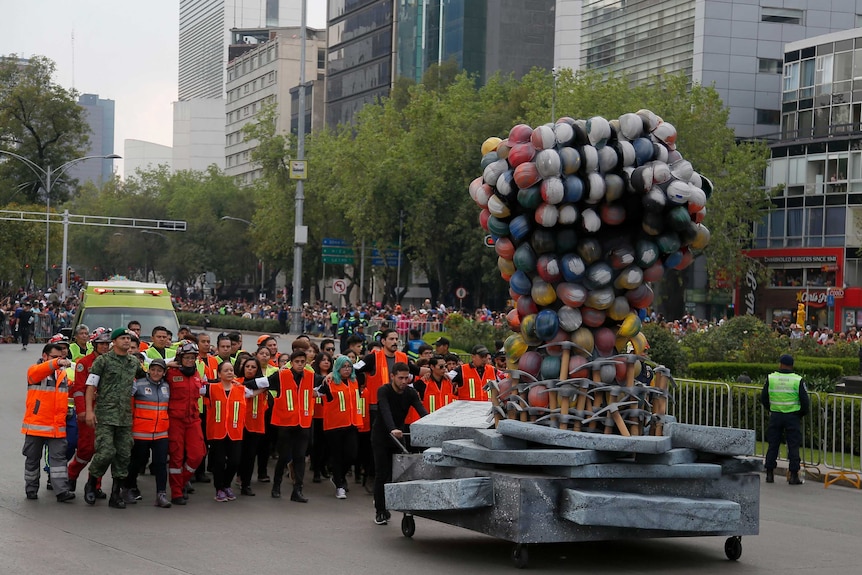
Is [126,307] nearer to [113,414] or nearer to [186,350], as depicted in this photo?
[186,350]

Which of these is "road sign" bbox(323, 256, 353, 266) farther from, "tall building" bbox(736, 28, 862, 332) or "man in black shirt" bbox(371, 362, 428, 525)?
"man in black shirt" bbox(371, 362, 428, 525)

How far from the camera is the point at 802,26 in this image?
213ft

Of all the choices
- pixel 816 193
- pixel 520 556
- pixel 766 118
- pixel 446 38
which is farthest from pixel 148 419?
pixel 446 38

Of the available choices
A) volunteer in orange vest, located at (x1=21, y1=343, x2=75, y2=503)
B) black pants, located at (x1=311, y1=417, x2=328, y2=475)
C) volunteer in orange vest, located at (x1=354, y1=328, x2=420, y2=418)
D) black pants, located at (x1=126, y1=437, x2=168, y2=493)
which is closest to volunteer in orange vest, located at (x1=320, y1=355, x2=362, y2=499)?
volunteer in orange vest, located at (x1=354, y1=328, x2=420, y2=418)

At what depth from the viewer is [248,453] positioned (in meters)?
13.6

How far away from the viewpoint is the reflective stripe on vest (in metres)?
15.7

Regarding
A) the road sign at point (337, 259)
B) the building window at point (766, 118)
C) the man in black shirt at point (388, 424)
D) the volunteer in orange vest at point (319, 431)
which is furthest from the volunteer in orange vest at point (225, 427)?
the building window at point (766, 118)

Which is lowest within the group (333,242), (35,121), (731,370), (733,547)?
(733,547)

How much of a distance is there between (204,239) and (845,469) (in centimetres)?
7433

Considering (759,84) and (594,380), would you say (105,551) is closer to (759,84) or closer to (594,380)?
(594,380)

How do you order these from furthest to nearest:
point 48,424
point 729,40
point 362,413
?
point 729,40 → point 362,413 → point 48,424

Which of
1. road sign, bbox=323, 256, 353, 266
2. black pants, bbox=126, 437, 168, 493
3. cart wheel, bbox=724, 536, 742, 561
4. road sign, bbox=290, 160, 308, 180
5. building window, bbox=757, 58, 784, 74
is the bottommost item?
cart wheel, bbox=724, 536, 742, 561

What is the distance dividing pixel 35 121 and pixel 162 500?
224 ft

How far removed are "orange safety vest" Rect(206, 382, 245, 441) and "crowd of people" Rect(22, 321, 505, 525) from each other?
12 mm
